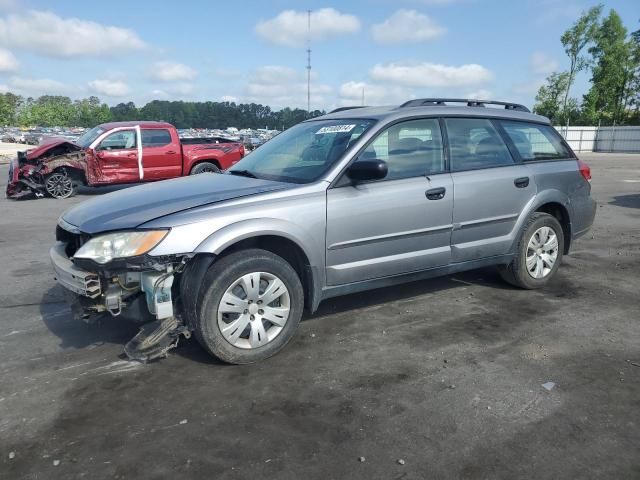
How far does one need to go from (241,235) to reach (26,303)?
2.79 m

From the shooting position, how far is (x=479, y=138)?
500 centimetres

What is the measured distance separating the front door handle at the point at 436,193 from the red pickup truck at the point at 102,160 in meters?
10.1

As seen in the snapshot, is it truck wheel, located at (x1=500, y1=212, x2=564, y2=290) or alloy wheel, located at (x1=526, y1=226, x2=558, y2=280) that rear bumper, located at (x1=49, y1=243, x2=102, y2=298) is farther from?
alloy wheel, located at (x1=526, y1=226, x2=558, y2=280)

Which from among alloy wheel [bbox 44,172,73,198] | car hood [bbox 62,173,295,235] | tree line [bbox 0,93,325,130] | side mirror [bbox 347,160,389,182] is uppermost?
tree line [bbox 0,93,325,130]

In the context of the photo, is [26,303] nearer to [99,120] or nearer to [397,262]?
[397,262]

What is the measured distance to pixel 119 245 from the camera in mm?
3471

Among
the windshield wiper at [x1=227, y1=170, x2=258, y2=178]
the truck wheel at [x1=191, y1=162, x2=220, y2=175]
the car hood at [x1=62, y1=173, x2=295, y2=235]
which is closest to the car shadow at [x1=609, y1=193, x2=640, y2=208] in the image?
the truck wheel at [x1=191, y1=162, x2=220, y2=175]

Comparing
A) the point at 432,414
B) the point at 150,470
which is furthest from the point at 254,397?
the point at 432,414

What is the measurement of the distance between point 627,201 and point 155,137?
1113 cm

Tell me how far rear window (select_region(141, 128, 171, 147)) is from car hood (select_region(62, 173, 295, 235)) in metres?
9.33

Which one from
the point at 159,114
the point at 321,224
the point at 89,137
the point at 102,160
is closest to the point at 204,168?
the point at 102,160

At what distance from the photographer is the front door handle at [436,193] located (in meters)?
4.46

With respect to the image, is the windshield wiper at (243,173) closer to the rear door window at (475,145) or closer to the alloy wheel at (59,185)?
the rear door window at (475,145)

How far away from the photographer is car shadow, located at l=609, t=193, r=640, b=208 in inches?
455
